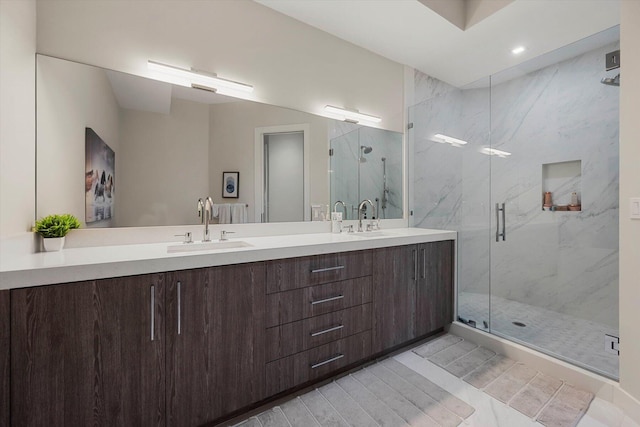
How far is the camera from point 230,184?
79.7 inches

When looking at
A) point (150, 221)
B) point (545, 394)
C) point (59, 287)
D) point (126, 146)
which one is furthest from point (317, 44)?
point (545, 394)

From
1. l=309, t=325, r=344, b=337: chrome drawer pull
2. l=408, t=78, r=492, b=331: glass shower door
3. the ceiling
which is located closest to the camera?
l=309, t=325, r=344, b=337: chrome drawer pull

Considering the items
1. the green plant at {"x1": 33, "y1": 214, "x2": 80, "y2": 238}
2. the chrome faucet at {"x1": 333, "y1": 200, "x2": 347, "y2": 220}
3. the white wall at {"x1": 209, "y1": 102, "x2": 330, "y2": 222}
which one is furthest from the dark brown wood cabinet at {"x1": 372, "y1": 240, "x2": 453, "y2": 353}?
the green plant at {"x1": 33, "y1": 214, "x2": 80, "y2": 238}

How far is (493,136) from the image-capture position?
265 centimetres

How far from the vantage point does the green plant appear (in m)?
1.36

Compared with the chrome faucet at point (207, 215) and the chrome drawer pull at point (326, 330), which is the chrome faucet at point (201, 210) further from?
the chrome drawer pull at point (326, 330)

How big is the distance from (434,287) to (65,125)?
8.64 feet

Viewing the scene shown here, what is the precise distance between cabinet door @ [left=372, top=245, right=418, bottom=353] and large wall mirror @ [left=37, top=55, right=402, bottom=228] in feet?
2.29

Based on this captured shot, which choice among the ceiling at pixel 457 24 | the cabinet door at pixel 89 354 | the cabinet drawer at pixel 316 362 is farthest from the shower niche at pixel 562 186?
the cabinet door at pixel 89 354

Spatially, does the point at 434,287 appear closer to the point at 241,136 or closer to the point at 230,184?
the point at 230,184

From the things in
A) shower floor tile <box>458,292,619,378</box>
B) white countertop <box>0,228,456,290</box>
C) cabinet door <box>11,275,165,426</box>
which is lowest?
shower floor tile <box>458,292,619,378</box>

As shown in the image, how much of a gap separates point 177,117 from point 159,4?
65cm

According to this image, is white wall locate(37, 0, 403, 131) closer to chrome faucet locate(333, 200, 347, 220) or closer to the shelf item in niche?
chrome faucet locate(333, 200, 347, 220)

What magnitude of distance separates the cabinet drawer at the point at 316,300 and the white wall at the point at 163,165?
2.69 ft
